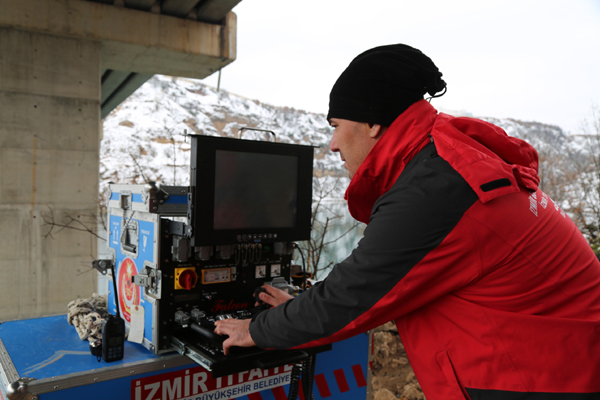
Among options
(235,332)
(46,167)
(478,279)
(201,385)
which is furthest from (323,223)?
(478,279)

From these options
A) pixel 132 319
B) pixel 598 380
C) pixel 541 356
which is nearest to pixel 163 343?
pixel 132 319

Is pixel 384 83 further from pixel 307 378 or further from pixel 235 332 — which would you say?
pixel 307 378

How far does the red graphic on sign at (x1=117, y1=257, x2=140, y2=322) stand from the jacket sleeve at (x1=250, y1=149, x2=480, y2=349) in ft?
3.56

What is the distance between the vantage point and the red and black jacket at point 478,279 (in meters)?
1.04

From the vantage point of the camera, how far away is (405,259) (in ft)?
3.46

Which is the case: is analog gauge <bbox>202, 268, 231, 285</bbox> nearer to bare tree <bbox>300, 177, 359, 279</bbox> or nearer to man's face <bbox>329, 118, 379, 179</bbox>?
man's face <bbox>329, 118, 379, 179</bbox>

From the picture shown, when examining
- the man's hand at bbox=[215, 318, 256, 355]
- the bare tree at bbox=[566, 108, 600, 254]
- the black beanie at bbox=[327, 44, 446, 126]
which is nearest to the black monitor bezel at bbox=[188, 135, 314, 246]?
the man's hand at bbox=[215, 318, 256, 355]

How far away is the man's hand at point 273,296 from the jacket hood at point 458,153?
75 cm

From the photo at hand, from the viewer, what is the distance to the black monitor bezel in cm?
168

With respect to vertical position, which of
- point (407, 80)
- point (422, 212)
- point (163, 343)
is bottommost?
point (163, 343)

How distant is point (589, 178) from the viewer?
8.24m

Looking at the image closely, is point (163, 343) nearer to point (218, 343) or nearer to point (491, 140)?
A: point (218, 343)

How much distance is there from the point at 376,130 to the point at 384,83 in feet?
0.45

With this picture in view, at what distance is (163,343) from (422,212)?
50.4 inches
